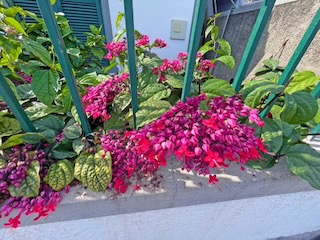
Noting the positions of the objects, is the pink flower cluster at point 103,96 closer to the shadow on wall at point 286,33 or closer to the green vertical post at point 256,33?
the green vertical post at point 256,33

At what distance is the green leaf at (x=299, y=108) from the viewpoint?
588 millimetres

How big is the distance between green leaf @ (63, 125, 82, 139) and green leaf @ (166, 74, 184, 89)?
15.3 inches

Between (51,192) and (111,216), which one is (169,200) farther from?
(51,192)

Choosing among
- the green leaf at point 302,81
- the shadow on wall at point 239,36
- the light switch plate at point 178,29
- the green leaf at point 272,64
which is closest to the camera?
the green leaf at point 302,81

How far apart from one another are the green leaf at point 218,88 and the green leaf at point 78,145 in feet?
1.57

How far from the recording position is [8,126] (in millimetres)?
699

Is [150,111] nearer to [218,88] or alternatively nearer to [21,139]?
[218,88]

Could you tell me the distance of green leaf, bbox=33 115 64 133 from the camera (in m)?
0.72

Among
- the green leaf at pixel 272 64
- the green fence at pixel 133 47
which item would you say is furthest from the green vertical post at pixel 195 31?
the green leaf at pixel 272 64

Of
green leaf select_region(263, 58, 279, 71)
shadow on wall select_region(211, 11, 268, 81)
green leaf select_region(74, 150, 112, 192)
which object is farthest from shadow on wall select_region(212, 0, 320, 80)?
green leaf select_region(74, 150, 112, 192)

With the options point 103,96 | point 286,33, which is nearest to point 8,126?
point 103,96

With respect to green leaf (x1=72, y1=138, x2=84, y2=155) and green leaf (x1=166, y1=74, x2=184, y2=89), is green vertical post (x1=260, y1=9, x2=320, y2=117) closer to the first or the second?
green leaf (x1=166, y1=74, x2=184, y2=89)

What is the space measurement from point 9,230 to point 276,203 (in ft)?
3.46

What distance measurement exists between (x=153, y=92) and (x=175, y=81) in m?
0.11
